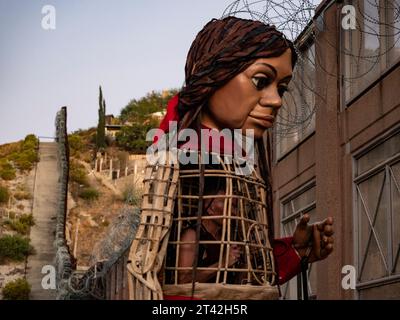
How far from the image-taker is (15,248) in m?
22.1

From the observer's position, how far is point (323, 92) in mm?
11109

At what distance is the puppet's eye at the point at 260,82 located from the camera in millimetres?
4117

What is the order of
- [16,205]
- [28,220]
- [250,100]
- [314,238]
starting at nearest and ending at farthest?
[250,100] < [314,238] < [28,220] < [16,205]

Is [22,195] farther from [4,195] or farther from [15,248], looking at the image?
[15,248]

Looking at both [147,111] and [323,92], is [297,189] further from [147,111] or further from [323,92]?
[147,111]

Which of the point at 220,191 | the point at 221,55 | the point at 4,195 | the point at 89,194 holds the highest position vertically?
the point at 89,194

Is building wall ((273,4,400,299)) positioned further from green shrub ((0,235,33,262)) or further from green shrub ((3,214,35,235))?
green shrub ((3,214,35,235))

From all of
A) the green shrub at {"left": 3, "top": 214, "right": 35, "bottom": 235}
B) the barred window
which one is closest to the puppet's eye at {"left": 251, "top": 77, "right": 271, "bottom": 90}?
the barred window

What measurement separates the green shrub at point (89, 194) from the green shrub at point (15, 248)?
282 inches

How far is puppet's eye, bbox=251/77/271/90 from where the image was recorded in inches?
162

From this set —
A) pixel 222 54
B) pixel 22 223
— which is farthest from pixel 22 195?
pixel 222 54

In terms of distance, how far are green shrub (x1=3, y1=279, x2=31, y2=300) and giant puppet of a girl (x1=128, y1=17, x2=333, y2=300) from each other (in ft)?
45.3

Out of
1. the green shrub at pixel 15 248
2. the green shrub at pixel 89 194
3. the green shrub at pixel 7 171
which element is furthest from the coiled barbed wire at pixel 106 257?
the green shrub at pixel 7 171

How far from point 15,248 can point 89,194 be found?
826cm
